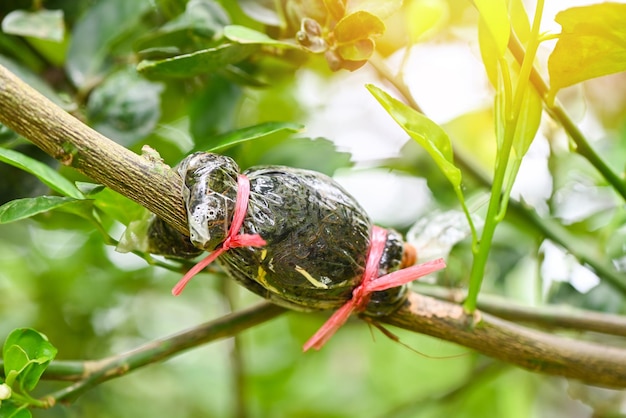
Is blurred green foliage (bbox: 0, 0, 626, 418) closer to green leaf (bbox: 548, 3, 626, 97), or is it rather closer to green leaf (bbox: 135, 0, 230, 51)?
green leaf (bbox: 135, 0, 230, 51)

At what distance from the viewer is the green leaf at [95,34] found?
0.59 meters

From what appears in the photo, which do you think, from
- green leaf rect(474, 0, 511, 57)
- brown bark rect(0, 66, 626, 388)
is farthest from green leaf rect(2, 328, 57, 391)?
green leaf rect(474, 0, 511, 57)

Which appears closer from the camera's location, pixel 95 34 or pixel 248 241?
pixel 248 241

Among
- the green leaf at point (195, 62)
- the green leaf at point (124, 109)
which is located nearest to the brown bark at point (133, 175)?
the green leaf at point (195, 62)

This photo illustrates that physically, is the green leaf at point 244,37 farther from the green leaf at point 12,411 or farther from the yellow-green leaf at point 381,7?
the green leaf at point 12,411

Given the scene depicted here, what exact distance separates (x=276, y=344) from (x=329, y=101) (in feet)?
1.49

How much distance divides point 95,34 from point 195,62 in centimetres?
20

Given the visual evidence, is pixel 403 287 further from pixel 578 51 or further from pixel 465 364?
pixel 465 364

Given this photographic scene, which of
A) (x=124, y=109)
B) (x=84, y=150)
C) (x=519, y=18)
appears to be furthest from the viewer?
(x=124, y=109)

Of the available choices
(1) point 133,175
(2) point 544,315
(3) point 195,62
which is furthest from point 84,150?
(2) point 544,315

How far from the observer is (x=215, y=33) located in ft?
1.67

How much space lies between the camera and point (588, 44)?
41 cm

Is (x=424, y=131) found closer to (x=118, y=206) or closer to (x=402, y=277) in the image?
(x=402, y=277)

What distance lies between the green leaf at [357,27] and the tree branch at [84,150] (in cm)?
15
